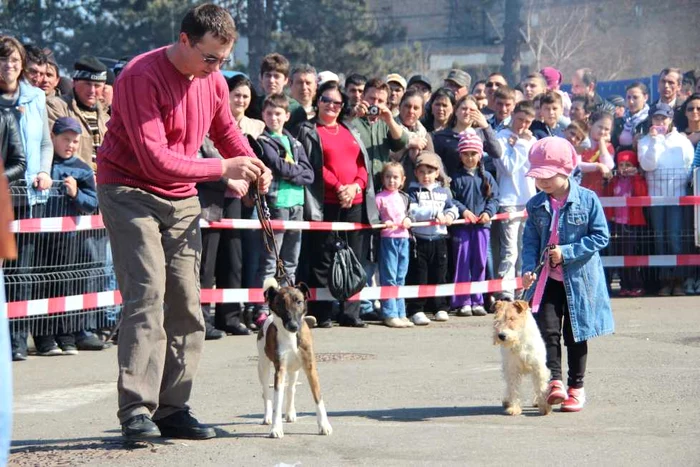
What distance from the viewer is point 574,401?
7977 mm

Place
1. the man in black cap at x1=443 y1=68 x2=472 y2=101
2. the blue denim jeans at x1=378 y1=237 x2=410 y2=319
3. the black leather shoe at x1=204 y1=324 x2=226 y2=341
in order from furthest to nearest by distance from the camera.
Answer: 1. the man in black cap at x1=443 y1=68 x2=472 y2=101
2. the blue denim jeans at x1=378 y1=237 x2=410 y2=319
3. the black leather shoe at x1=204 y1=324 x2=226 y2=341

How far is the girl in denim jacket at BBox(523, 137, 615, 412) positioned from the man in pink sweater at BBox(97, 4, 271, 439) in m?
2.07

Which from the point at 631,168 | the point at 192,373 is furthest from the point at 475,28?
the point at 192,373

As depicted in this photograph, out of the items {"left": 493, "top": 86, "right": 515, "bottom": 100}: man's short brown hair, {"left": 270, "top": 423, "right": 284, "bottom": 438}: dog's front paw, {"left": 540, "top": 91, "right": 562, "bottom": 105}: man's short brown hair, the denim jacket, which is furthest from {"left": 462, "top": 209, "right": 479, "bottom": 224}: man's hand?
{"left": 270, "top": 423, "right": 284, "bottom": 438}: dog's front paw

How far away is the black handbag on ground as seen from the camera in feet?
40.1

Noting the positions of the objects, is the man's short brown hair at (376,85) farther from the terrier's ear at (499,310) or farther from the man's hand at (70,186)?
the terrier's ear at (499,310)

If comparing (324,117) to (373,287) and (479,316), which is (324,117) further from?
(479,316)

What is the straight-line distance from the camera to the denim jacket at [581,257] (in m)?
8.04

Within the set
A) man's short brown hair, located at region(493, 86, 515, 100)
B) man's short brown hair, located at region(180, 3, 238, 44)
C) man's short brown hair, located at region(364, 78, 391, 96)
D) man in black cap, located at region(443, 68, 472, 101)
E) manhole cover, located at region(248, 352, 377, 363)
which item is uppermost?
man in black cap, located at region(443, 68, 472, 101)

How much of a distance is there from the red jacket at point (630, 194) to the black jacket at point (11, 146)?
7606 millimetres

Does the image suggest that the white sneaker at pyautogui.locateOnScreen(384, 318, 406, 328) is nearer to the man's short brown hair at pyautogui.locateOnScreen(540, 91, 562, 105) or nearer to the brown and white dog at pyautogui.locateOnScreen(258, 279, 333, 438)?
the man's short brown hair at pyautogui.locateOnScreen(540, 91, 562, 105)

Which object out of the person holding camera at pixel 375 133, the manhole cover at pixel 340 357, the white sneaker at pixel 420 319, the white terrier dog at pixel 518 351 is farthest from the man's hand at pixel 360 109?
the white terrier dog at pixel 518 351

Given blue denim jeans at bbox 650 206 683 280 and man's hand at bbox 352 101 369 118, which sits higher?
man's hand at bbox 352 101 369 118

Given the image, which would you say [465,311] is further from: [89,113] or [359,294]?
[89,113]
